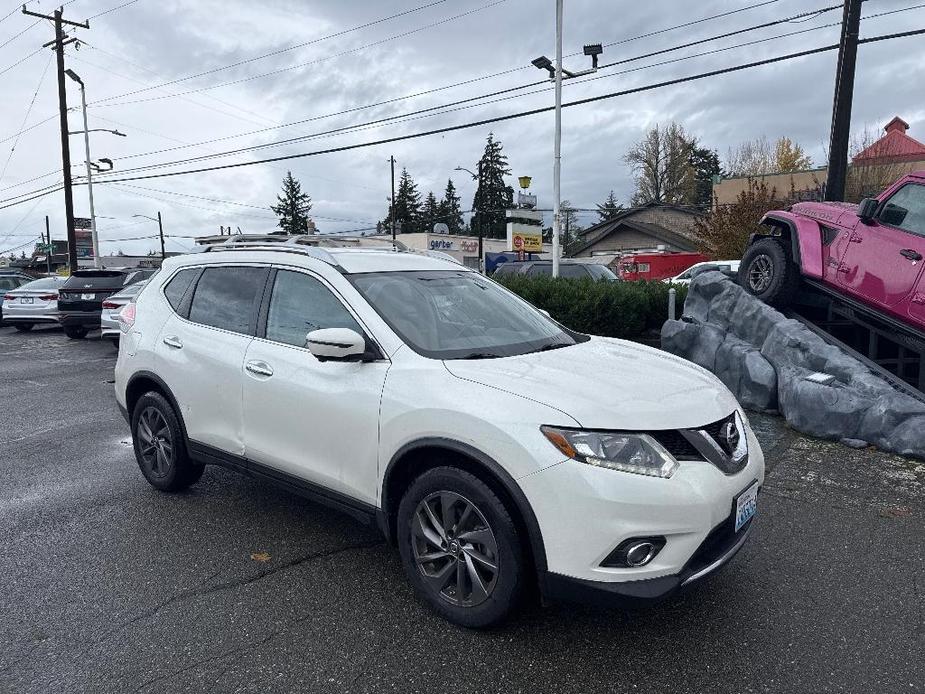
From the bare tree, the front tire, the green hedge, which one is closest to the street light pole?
the green hedge

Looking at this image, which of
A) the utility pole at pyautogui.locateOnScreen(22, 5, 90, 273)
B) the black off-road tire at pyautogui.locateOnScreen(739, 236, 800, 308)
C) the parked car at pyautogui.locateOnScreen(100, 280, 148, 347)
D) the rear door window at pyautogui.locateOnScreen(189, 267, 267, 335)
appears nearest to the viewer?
the rear door window at pyautogui.locateOnScreen(189, 267, 267, 335)

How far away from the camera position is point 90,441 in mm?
6387

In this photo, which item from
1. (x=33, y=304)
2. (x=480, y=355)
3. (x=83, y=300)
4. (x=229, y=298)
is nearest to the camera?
(x=480, y=355)

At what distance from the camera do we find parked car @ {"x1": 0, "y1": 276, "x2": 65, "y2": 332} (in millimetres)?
16609

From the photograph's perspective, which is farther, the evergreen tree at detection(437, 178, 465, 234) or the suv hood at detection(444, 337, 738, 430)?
the evergreen tree at detection(437, 178, 465, 234)

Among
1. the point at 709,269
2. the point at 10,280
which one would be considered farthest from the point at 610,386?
the point at 10,280

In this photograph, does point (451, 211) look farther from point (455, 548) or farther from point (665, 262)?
Answer: point (455, 548)

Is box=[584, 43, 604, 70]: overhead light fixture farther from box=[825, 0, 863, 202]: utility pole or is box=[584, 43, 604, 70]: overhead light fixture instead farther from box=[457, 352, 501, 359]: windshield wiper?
box=[457, 352, 501, 359]: windshield wiper

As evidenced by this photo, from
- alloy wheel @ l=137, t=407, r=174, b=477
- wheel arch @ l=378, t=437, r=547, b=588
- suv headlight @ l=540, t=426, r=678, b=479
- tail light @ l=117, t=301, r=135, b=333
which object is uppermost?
tail light @ l=117, t=301, r=135, b=333

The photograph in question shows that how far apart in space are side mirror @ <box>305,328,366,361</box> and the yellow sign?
2541cm

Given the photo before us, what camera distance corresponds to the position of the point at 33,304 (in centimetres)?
1670

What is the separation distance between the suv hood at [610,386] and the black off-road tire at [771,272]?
5447 millimetres

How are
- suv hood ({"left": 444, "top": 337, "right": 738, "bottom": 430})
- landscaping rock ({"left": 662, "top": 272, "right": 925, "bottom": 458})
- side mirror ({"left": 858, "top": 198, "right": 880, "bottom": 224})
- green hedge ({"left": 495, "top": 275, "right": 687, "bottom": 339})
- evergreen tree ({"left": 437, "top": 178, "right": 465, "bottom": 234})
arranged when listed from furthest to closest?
evergreen tree ({"left": 437, "top": 178, "right": 465, "bottom": 234}) → green hedge ({"left": 495, "top": 275, "right": 687, "bottom": 339}) → side mirror ({"left": 858, "top": 198, "right": 880, "bottom": 224}) → landscaping rock ({"left": 662, "top": 272, "right": 925, "bottom": 458}) → suv hood ({"left": 444, "top": 337, "right": 738, "bottom": 430})

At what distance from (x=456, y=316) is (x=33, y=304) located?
55.9 ft
